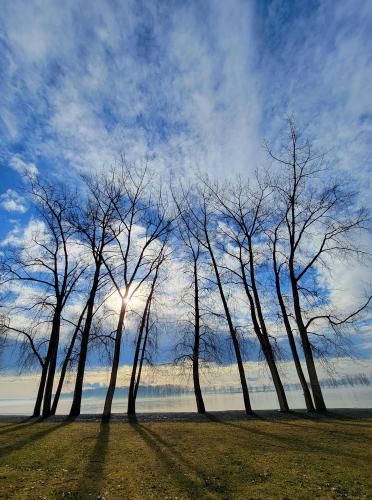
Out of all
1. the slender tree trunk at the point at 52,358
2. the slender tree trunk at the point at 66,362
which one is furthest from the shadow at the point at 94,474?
the slender tree trunk at the point at 66,362

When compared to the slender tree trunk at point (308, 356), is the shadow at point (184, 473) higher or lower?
lower

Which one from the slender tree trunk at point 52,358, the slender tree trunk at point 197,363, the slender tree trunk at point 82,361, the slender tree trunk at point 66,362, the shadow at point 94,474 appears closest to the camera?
the shadow at point 94,474

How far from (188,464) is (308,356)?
13.9 metres

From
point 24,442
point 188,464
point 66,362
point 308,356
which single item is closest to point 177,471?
point 188,464

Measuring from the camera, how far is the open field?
616 centimetres

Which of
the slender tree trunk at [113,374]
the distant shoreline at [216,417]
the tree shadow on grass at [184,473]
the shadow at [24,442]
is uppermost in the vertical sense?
the slender tree trunk at [113,374]

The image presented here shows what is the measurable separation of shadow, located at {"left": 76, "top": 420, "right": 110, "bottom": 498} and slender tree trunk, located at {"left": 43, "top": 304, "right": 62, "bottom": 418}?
10.7 metres

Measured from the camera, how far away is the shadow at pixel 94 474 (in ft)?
20.0

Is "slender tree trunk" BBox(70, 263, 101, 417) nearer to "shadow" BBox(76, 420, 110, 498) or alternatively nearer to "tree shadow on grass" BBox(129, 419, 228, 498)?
"shadow" BBox(76, 420, 110, 498)

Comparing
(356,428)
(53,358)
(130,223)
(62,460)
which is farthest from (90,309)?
(356,428)

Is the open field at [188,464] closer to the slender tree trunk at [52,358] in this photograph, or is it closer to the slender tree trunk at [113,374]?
the slender tree trunk at [113,374]

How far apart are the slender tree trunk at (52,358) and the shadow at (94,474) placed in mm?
10722

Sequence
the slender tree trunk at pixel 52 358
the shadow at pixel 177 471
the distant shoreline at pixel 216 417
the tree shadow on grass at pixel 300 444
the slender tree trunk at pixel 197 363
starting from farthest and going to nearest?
the slender tree trunk at pixel 197 363 → the slender tree trunk at pixel 52 358 → the distant shoreline at pixel 216 417 → the tree shadow on grass at pixel 300 444 → the shadow at pixel 177 471

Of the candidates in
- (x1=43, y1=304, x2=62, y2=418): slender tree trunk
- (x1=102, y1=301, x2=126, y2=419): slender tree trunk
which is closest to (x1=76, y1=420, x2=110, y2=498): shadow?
(x1=102, y1=301, x2=126, y2=419): slender tree trunk
